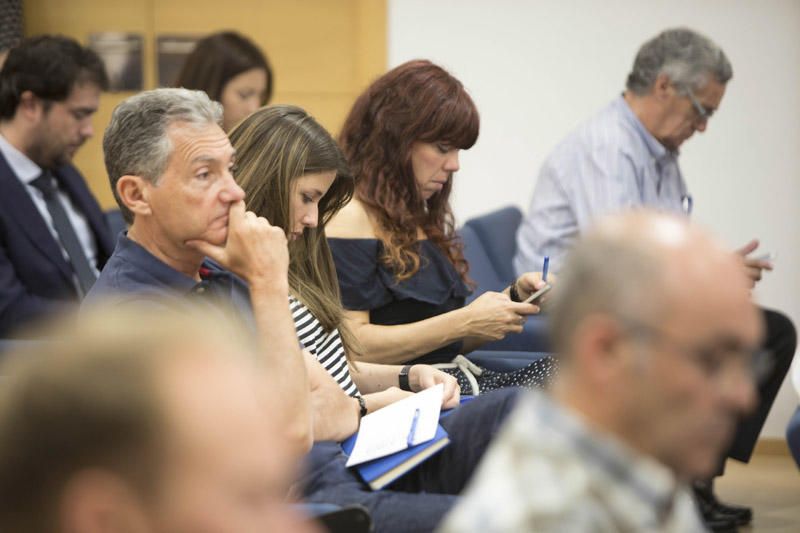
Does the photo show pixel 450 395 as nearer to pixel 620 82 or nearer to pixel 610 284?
pixel 610 284

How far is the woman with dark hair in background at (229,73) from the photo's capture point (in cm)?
447

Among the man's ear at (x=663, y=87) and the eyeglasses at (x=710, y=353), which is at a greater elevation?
the eyeglasses at (x=710, y=353)

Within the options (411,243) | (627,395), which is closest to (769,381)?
(411,243)

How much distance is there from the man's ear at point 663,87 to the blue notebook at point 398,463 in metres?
2.28

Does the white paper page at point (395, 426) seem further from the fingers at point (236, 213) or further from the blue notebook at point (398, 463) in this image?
the fingers at point (236, 213)

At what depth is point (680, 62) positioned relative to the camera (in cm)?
405

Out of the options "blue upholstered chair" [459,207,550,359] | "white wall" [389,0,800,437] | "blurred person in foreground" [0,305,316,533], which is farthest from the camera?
"white wall" [389,0,800,437]

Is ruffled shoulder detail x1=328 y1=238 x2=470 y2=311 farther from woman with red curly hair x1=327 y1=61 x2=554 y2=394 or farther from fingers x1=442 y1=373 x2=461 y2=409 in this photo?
fingers x1=442 y1=373 x2=461 y2=409

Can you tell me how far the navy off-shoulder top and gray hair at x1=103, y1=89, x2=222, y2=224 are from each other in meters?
0.86

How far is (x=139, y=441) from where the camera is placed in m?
0.91

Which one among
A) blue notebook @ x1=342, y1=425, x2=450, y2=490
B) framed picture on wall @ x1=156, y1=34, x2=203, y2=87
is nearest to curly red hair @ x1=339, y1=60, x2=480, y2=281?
blue notebook @ x1=342, y1=425, x2=450, y2=490

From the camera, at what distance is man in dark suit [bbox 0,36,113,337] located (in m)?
3.39

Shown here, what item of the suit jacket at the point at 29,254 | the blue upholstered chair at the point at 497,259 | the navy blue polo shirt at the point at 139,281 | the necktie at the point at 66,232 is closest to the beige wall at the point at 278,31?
the blue upholstered chair at the point at 497,259

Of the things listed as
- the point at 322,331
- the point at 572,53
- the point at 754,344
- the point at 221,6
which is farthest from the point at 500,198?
the point at 754,344
